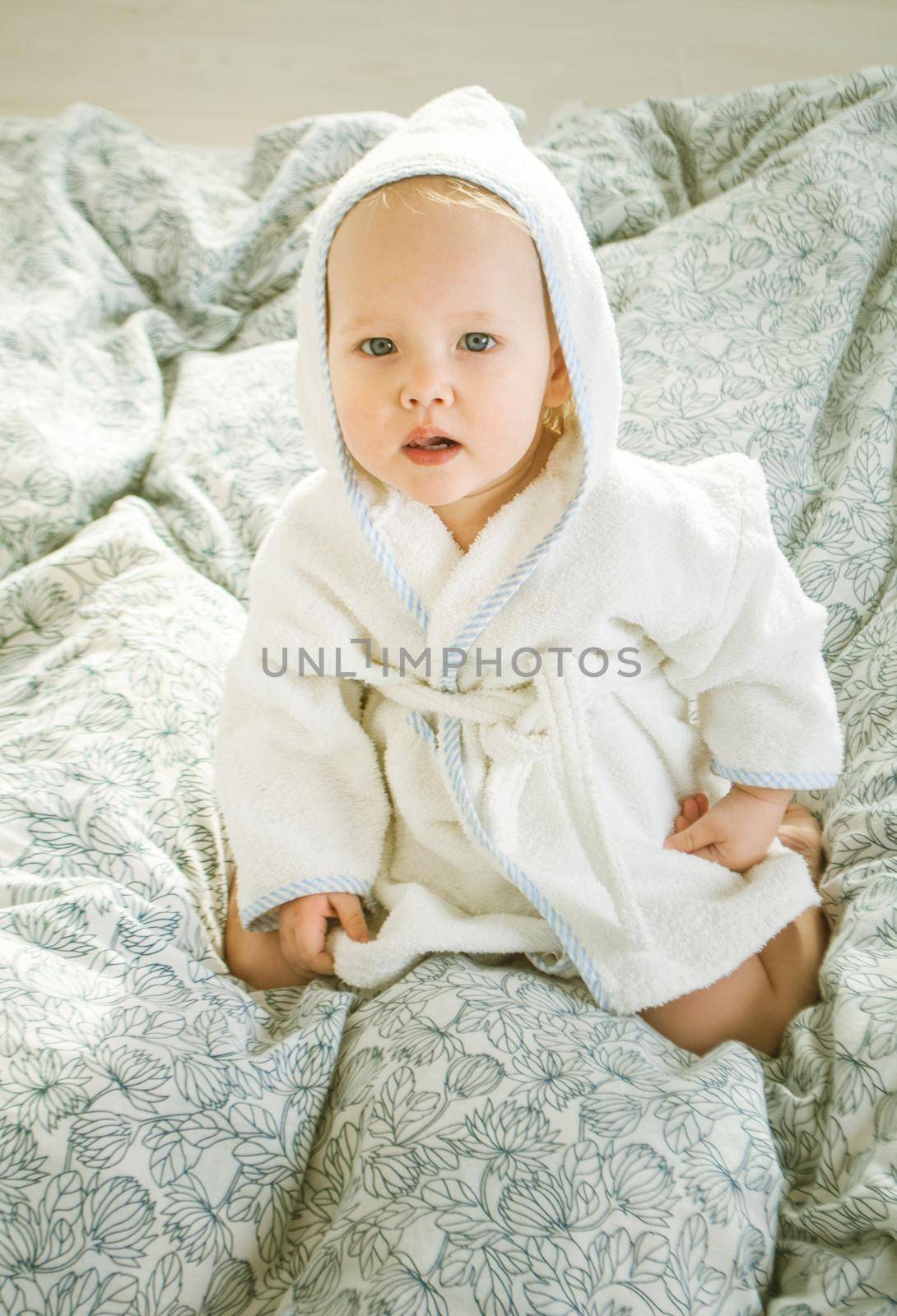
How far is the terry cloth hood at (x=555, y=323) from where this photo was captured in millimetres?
876

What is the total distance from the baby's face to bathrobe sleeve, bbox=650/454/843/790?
232mm

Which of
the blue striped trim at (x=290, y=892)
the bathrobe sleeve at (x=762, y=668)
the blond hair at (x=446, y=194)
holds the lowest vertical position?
the blue striped trim at (x=290, y=892)

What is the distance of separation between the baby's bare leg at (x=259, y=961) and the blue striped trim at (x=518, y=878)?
22 centimetres

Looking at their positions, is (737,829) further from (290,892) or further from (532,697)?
(290,892)

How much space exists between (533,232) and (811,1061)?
0.69 metres

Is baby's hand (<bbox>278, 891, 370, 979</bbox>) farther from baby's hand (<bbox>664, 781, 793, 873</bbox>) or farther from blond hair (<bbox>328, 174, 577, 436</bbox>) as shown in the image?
blond hair (<bbox>328, 174, 577, 436</bbox>)

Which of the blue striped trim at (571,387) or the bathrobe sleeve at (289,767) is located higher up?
the blue striped trim at (571,387)

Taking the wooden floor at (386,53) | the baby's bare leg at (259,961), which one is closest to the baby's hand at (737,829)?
the baby's bare leg at (259,961)

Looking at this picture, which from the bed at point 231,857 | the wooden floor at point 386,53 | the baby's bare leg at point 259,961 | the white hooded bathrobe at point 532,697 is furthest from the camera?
A: the wooden floor at point 386,53

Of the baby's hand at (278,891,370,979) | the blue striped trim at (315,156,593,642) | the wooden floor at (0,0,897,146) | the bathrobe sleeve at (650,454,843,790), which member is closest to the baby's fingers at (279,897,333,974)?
the baby's hand at (278,891,370,979)

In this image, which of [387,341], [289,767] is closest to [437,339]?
[387,341]

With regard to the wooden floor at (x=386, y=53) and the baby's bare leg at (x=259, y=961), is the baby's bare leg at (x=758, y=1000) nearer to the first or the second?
the baby's bare leg at (x=259, y=961)

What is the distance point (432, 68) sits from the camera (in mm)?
2770

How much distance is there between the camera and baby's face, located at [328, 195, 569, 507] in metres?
0.85
